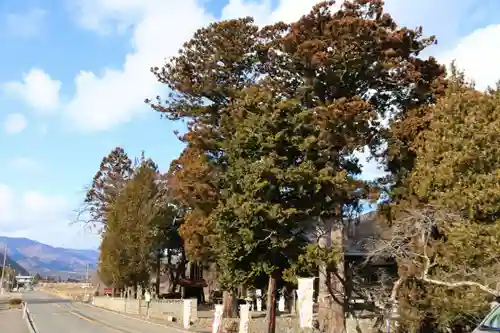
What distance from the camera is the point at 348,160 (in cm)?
2297

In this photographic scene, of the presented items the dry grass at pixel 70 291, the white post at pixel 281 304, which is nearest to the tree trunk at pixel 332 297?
the white post at pixel 281 304

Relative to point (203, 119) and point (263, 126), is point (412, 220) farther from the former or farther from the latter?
point (203, 119)

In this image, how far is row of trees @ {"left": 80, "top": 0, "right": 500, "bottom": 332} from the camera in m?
16.6

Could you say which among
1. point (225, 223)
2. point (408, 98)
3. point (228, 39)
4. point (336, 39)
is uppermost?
point (228, 39)

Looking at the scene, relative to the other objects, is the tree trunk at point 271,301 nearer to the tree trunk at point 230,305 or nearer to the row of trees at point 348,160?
the row of trees at point 348,160

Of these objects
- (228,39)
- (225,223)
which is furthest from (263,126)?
(228,39)

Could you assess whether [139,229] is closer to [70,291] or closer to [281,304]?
[281,304]

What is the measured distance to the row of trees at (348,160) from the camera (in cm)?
1656

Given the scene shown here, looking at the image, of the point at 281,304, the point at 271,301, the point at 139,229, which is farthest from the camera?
the point at 139,229

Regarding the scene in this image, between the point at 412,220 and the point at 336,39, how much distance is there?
7745mm

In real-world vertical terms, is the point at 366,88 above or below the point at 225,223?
above

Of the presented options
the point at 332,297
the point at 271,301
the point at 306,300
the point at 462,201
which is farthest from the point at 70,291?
the point at 462,201

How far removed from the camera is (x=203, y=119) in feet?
97.5

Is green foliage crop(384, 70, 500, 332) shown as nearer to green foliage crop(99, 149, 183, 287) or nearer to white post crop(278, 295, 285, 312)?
white post crop(278, 295, 285, 312)
